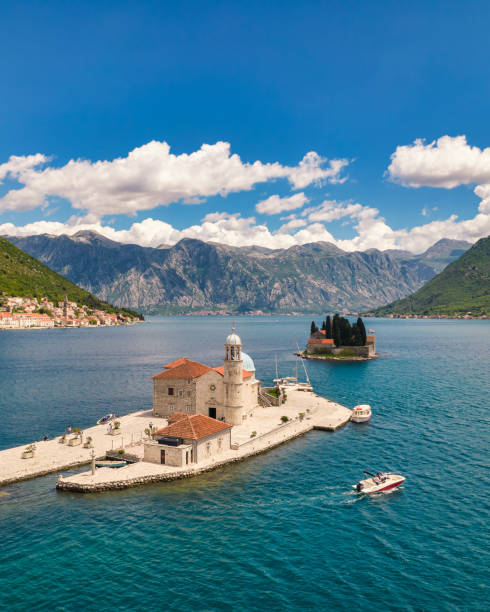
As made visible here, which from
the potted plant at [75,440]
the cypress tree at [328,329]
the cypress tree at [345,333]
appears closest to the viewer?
the potted plant at [75,440]

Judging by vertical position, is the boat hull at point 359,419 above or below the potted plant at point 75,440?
below

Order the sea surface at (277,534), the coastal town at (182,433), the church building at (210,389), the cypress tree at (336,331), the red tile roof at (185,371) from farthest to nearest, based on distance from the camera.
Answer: the cypress tree at (336,331) < the red tile roof at (185,371) < the church building at (210,389) < the coastal town at (182,433) < the sea surface at (277,534)

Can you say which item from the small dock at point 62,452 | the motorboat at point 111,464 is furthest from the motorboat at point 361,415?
the motorboat at point 111,464

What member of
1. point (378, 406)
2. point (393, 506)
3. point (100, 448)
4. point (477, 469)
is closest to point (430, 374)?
point (378, 406)

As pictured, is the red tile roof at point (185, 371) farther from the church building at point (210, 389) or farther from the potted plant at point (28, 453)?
the potted plant at point (28, 453)

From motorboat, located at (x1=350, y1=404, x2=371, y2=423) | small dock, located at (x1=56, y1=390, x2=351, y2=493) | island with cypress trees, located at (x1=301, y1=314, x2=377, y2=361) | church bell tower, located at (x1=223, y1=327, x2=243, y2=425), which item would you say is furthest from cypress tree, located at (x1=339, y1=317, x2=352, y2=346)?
church bell tower, located at (x1=223, y1=327, x2=243, y2=425)

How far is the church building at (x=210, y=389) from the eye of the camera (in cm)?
7169

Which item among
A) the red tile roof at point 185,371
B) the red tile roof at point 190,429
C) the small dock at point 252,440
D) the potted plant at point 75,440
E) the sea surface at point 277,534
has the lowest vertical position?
the sea surface at point 277,534

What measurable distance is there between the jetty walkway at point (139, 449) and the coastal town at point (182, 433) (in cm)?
11

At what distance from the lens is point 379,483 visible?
1930 inches

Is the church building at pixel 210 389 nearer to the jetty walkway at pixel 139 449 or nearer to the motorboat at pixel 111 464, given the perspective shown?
the jetty walkway at pixel 139 449

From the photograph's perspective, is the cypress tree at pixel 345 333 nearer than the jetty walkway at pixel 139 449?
No

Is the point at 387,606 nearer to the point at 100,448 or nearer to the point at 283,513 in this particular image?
the point at 283,513

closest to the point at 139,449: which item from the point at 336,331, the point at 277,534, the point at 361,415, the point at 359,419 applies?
the point at 277,534
